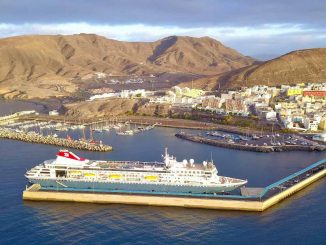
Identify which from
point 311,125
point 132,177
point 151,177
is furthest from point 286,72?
point 132,177

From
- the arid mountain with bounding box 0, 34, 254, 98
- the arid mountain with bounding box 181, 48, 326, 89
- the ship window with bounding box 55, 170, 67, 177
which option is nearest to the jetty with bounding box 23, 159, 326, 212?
the ship window with bounding box 55, 170, 67, 177

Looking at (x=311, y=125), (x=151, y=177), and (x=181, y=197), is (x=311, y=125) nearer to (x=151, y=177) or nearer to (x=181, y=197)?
(x=151, y=177)

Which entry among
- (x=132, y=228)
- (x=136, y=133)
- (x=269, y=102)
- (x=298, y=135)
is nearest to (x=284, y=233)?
(x=132, y=228)

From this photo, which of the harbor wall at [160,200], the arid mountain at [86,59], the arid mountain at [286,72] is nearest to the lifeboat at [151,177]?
the harbor wall at [160,200]

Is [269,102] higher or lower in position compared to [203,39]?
lower

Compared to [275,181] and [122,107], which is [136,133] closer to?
[122,107]

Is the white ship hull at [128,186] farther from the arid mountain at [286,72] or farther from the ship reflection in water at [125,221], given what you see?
the arid mountain at [286,72]

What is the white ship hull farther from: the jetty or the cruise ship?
the jetty
